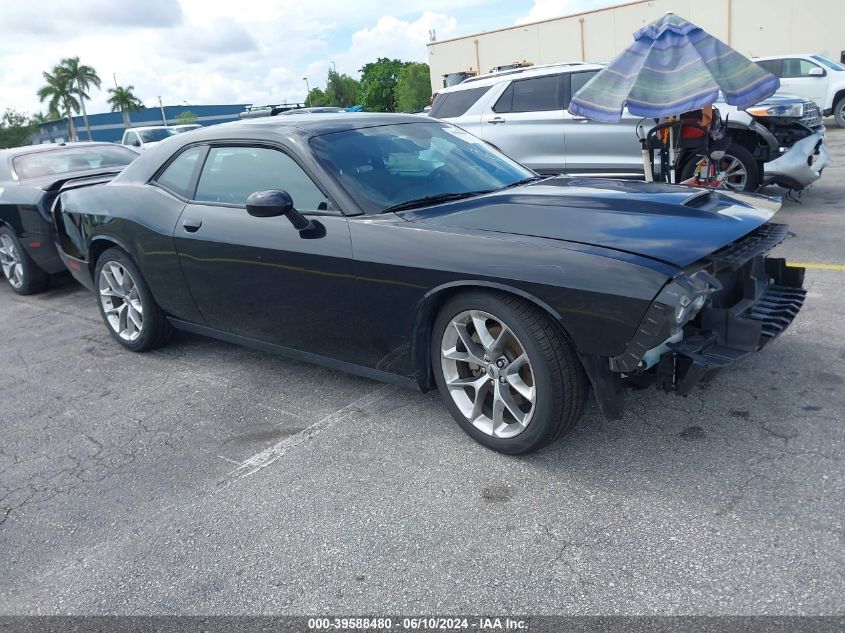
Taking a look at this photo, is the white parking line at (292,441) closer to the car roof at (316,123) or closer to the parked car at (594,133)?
the car roof at (316,123)

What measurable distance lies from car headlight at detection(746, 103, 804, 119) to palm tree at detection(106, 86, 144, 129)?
270 ft

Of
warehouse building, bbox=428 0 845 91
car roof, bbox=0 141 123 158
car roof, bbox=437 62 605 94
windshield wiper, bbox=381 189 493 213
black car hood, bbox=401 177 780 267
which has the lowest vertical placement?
black car hood, bbox=401 177 780 267

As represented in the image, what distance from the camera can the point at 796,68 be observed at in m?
16.2

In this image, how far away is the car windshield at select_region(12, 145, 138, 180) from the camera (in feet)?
23.2

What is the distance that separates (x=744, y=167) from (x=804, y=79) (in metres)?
11.0

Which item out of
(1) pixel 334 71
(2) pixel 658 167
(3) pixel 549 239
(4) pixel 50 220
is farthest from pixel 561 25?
(1) pixel 334 71

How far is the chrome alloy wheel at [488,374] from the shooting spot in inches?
116

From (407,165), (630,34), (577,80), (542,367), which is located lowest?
(542,367)

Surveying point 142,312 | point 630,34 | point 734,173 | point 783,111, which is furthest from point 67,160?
point 630,34

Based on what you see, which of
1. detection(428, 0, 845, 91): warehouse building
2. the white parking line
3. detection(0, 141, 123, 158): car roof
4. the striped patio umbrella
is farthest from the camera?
detection(428, 0, 845, 91): warehouse building

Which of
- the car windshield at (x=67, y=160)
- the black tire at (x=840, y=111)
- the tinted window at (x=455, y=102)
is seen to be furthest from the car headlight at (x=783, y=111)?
the black tire at (x=840, y=111)

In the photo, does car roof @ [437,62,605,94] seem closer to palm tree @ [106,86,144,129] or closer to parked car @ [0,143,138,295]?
parked car @ [0,143,138,295]

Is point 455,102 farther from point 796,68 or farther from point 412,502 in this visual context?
point 796,68

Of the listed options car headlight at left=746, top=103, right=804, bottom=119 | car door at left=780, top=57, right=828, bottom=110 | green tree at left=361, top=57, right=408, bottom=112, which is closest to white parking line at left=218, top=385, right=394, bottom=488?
car headlight at left=746, top=103, right=804, bottom=119
